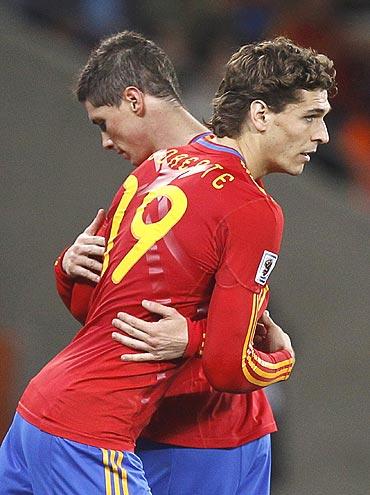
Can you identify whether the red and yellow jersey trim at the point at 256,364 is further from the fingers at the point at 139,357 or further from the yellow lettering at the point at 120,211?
the yellow lettering at the point at 120,211

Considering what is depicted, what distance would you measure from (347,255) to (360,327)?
0.38m

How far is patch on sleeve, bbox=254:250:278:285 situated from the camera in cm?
300

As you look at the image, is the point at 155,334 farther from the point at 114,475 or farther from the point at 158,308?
the point at 114,475

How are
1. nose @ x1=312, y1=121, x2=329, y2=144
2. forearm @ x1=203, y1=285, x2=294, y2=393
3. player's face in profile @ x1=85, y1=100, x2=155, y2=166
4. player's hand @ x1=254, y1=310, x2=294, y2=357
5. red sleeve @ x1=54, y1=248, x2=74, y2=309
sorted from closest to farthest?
forearm @ x1=203, y1=285, x2=294, y2=393
nose @ x1=312, y1=121, x2=329, y2=144
player's hand @ x1=254, y1=310, x2=294, y2=357
red sleeve @ x1=54, y1=248, x2=74, y2=309
player's face in profile @ x1=85, y1=100, x2=155, y2=166

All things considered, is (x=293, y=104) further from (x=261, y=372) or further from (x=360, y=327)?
(x=360, y=327)

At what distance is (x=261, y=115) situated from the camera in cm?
317

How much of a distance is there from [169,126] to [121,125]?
0.48ft

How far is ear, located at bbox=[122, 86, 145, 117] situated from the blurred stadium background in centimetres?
279

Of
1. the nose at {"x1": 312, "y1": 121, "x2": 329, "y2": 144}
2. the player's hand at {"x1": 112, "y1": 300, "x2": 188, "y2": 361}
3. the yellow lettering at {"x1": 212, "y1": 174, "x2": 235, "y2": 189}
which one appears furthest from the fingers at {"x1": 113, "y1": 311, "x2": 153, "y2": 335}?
the nose at {"x1": 312, "y1": 121, "x2": 329, "y2": 144}

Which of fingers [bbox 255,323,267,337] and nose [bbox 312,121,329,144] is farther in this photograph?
fingers [bbox 255,323,267,337]

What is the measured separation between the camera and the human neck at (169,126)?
371cm

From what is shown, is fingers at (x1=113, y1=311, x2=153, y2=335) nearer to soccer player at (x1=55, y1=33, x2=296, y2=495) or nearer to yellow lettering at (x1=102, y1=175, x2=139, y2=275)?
yellow lettering at (x1=102, y1=175, x2=139, y2=275)

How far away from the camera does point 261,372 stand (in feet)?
10.2

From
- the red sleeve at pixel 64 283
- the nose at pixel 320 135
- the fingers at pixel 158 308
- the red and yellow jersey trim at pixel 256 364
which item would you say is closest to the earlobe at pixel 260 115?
the nose at pixel 320 135
